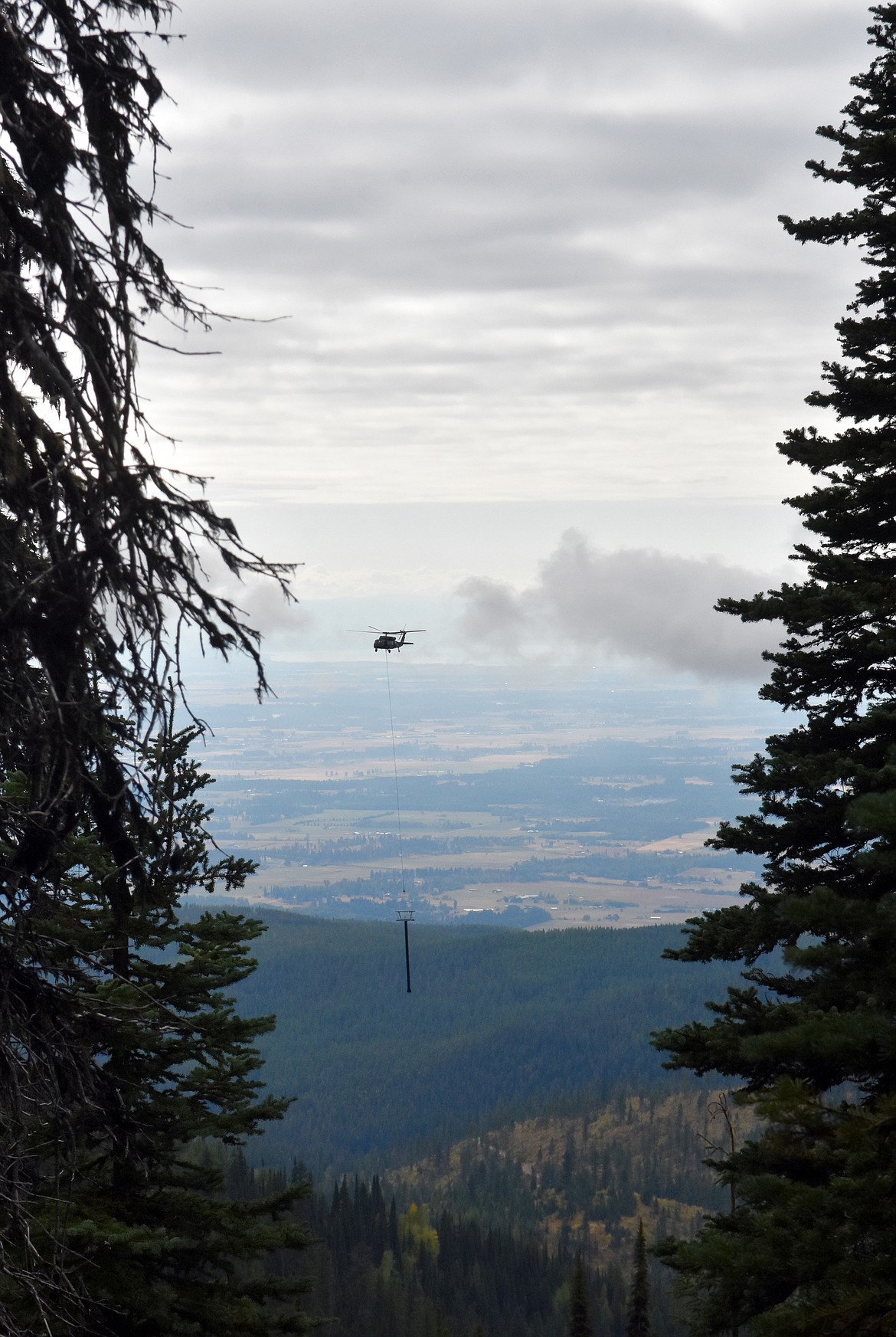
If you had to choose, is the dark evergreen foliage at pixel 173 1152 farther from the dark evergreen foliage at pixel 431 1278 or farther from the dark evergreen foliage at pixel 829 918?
the dark evergreen foliage at pixel 431 1278

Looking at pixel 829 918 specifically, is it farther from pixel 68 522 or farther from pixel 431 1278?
pixel 431 1278

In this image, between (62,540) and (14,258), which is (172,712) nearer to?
(62,540)

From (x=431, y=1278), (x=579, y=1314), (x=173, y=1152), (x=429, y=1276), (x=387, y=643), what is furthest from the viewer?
(x=429, y=1276)

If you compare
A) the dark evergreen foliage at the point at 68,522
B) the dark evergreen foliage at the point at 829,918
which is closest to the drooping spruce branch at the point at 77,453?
the dark evergreen foliage at the point at 68,522

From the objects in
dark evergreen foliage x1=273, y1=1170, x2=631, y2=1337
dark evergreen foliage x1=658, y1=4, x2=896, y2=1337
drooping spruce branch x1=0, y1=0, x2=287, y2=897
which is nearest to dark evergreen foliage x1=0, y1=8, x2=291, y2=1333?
drooping spruce branch x1=0, y1=0, x2=287, y2=897

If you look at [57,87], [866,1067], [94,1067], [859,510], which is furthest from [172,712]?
[859,510]

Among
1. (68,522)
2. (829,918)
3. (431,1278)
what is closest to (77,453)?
(68,522)

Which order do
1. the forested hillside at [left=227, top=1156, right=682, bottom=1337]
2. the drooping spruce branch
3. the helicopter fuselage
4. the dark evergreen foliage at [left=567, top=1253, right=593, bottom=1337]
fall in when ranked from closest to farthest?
the drooping spruce branch
the helicopter fuselage
the dark evergreen foliage at [left=567, top=1253, right=593, bottom=1337]
the forested hillside at [left=227, top=1156, right=682, bottom=1337]

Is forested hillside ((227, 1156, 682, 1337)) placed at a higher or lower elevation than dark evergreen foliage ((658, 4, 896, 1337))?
lower

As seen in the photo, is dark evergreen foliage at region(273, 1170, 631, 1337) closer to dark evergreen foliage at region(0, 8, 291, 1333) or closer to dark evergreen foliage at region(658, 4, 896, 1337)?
dark evergreen foliage at region(658, 4, 896, 1337)
